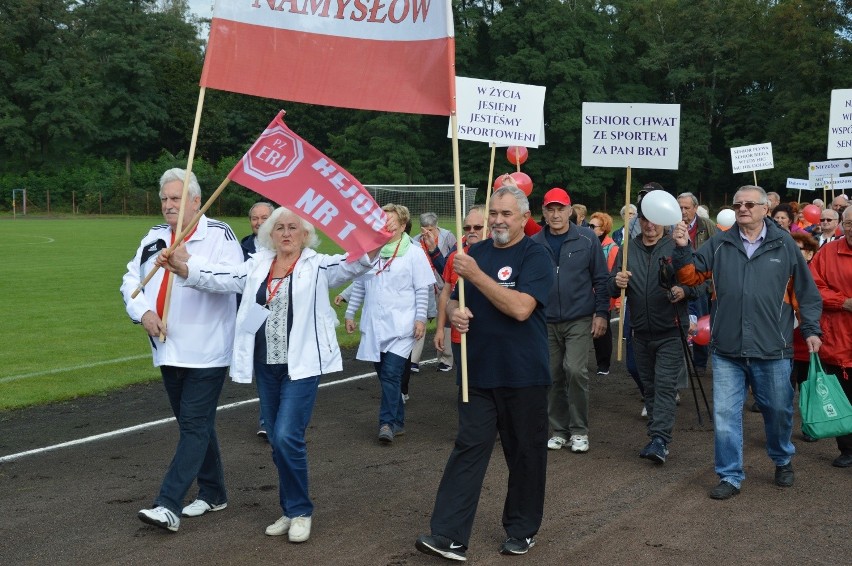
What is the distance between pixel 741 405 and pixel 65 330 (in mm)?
11779

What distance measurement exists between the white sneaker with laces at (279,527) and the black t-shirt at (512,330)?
1396 millimetres

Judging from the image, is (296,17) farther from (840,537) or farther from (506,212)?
(840,537)

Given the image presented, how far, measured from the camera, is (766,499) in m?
6.97

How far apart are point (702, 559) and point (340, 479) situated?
2809 millimetres

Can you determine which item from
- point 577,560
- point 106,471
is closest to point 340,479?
point 106,471

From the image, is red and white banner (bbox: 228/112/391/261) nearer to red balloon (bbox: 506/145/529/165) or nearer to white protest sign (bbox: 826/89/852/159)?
red balloon (bbox: 506/145/529/165)

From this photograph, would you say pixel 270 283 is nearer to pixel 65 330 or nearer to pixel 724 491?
pixel 724 491

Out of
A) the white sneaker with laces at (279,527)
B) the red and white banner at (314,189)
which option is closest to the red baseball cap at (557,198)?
the red and white banner at (314,189)

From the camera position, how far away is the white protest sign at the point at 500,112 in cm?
1222

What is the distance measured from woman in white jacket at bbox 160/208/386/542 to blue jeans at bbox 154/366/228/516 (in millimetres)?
292

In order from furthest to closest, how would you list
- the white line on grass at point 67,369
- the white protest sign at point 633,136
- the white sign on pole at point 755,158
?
the white sign on pole at point 755,158, the white line on grass at point 67,369, the white protest sign at point 633,136

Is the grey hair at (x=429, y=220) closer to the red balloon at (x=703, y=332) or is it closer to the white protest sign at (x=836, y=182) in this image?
the red balloon at (x=703, y=332)

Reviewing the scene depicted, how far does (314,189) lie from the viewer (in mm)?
6062

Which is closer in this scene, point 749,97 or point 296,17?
point 296,17
